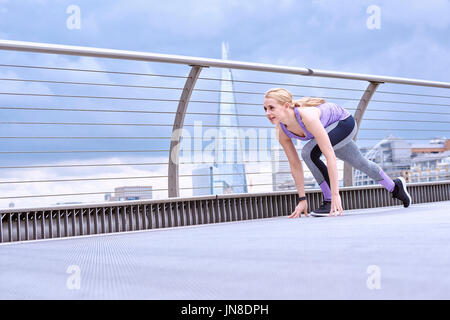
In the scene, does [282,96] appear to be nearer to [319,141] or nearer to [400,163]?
[319,141]

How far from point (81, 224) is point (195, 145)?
870mm

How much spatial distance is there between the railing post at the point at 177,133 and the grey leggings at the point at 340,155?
796 mm

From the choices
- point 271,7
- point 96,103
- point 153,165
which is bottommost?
point 153,165

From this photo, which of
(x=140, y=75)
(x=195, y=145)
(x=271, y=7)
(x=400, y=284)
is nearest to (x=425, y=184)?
(x=195, y=145)

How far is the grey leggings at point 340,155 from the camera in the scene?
2967 mm

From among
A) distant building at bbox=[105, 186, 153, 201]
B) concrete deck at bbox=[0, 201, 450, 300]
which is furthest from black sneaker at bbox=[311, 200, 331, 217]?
concrete deck at bbox=[0, 201, 450, 300]

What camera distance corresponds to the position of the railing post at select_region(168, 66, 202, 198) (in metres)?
2.86

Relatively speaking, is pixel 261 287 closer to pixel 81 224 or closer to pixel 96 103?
pixel 81 224

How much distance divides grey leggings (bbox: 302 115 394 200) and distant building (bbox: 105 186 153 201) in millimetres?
1003

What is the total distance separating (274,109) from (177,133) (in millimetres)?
603

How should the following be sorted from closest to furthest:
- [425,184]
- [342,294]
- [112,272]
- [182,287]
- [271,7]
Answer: [342,294]
[182,287]
[112,272]
[425,184]
[271,7]

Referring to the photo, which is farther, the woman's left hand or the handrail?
the woman's left hand

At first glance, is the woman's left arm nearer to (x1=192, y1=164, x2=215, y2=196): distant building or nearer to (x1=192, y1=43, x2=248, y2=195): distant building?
(x1=192, y1=43, x2=248, y2=195): distant building
